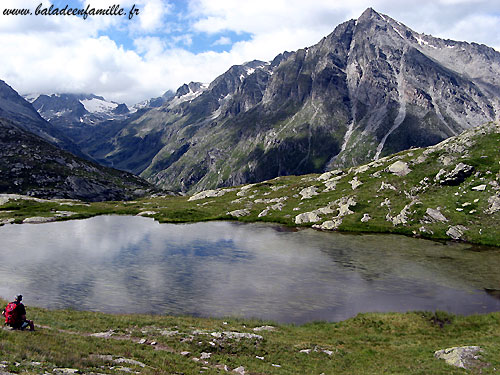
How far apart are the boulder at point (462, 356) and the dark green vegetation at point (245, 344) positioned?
1.63ft

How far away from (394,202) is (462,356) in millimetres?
79536

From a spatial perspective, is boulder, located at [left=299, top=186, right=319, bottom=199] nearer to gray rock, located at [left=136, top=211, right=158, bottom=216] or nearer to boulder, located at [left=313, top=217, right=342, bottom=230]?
boulder, located at [left=313, top=217, right=342, bottom=230]

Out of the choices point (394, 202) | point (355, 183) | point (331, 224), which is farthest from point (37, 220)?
point (394, 202)

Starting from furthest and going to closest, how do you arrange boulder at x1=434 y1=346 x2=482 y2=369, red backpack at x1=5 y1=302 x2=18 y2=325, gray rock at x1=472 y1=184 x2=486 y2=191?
gray rock at x1=472 y1=184 x2=486 y2=191 < boulder at x1=434 y1=346 x2=482 y2=369 < red backpack at x1=5 y1=302 x2=18 y2=325

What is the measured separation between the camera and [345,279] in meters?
55.6

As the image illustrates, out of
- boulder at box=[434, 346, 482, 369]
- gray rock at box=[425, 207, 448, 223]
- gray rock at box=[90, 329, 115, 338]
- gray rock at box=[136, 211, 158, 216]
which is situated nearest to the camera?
boulder at box=[434, 346, 482, 369]

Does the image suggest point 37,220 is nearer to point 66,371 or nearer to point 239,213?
point 239,213

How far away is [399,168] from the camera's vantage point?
115m

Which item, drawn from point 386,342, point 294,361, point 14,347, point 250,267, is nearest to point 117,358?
point 14,347

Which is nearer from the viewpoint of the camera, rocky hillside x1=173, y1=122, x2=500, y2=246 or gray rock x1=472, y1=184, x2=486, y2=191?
rocky hillside x1=173, y1=122, x2=500, y2=246

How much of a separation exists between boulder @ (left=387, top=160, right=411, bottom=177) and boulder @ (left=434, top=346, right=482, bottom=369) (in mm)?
92061

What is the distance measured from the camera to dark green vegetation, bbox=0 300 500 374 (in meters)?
21.4

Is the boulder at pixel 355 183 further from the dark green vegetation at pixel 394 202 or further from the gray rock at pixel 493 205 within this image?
the gray rock at pixel 493 205

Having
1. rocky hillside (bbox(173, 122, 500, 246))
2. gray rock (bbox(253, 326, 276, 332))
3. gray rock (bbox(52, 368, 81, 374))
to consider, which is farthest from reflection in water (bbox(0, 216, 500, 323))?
gray rock (bbox(52, 368, 81, 374))
